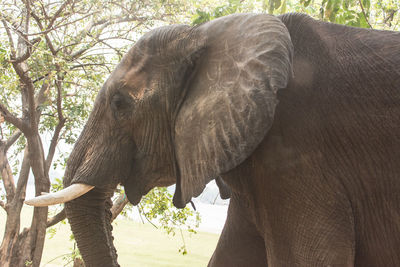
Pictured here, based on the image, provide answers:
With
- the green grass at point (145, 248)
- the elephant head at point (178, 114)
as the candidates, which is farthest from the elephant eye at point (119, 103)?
the green grass at point (145, 248)

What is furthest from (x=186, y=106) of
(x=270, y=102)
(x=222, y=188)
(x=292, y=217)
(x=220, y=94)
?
(x=222, y=188)

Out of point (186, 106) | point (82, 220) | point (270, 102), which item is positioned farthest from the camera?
point (82, 220)

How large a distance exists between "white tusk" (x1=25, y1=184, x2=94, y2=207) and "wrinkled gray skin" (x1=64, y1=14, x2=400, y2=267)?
324mm

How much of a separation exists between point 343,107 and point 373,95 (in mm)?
80

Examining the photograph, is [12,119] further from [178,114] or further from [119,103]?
[178,114]

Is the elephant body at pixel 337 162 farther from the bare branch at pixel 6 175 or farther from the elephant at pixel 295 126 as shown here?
the bare branch at pixel 6 175

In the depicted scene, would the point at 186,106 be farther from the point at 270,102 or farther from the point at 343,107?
the point at 343,107

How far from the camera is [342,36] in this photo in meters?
1.37

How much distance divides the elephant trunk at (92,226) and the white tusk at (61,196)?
11 cm

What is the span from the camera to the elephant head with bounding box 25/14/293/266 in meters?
1.22

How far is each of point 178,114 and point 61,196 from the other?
449 mm

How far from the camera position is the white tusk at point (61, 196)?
1.49 m

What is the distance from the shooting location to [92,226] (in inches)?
66.4

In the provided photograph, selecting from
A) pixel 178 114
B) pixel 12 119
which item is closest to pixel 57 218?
pixel 12 119
